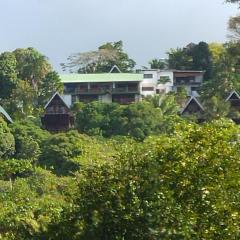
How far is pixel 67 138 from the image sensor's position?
28.3 m

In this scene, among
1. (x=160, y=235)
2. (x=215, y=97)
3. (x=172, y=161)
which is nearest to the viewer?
(x=160, y=235)

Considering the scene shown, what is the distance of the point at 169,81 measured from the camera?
4853 centimetres

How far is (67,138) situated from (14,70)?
48.9 feet

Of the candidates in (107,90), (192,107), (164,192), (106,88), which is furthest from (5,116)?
(164,192)

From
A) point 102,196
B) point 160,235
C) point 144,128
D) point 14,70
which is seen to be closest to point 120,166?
point 102,196

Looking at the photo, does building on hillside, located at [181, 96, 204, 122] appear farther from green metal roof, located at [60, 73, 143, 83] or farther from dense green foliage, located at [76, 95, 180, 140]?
green metal roof, located at [60, 73, 143, 83]

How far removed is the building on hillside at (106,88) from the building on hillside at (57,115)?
4.79 meters

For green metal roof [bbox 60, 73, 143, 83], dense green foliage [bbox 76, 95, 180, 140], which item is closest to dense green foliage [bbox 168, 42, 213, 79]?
green metal roof [bbox 60, 73, 143, 83]

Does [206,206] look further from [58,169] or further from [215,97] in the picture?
[215,97]

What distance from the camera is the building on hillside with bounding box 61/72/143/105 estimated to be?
45.1 m

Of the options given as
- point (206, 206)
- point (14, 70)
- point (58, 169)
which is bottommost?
point (58, 169)

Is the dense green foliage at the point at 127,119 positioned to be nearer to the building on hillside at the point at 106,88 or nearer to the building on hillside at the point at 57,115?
the building on hillside at the point at 57,115

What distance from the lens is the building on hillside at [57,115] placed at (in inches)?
1559

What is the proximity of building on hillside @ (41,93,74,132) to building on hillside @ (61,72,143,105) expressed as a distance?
4786 mm
